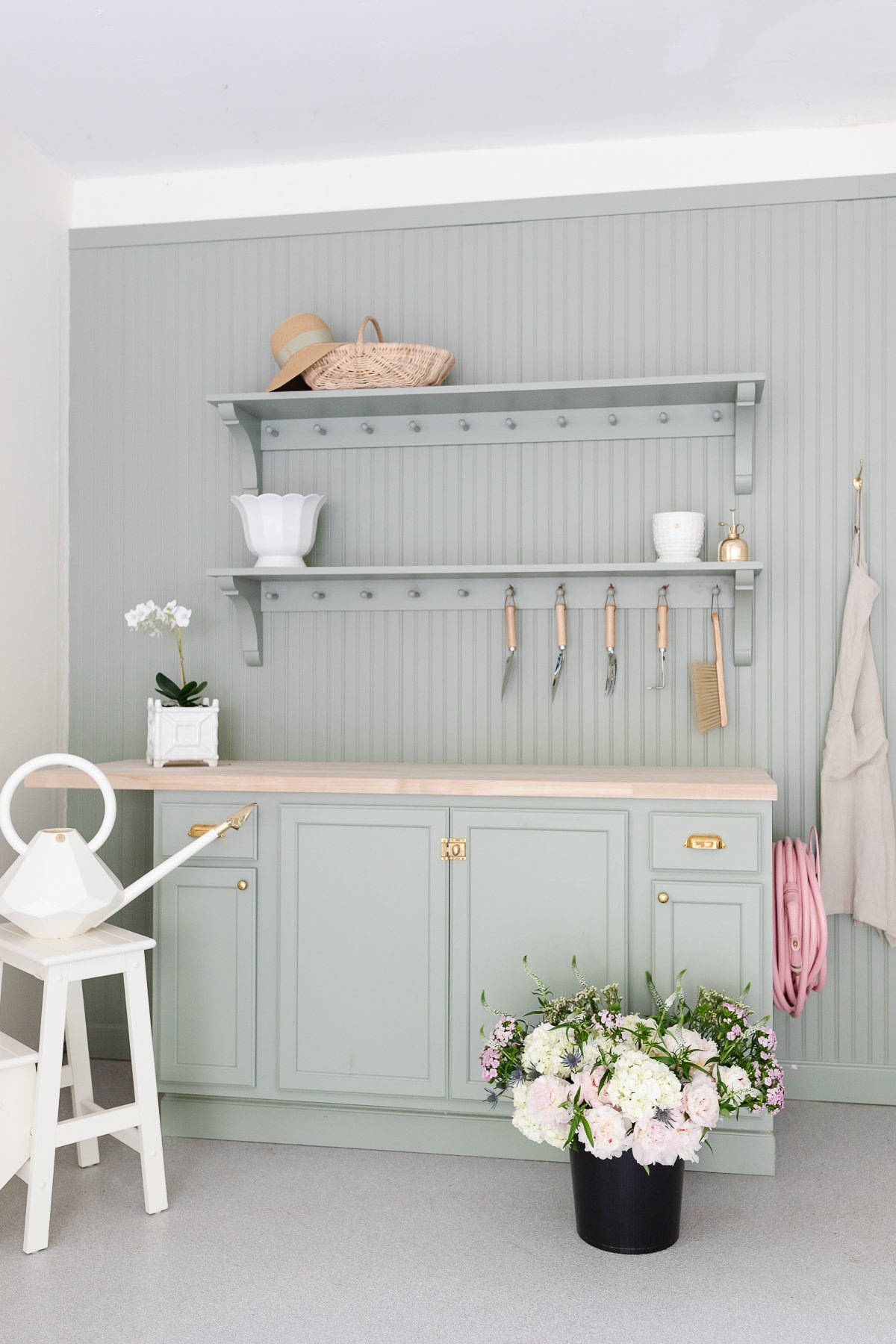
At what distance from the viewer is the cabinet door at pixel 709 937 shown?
2.55 m

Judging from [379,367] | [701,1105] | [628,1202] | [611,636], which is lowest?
[628,1202]

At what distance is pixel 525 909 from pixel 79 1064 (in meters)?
1.14

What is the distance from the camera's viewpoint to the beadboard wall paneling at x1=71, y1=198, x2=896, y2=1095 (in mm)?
3074

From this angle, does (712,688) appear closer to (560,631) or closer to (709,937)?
(560,631)

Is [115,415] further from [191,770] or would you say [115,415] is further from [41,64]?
[191,770]

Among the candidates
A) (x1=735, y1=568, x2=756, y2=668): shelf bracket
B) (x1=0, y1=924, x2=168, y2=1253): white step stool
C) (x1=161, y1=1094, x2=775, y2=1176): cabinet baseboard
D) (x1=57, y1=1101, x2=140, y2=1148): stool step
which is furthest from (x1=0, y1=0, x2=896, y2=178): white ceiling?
(x1=161, y1=1094, x2=775, y2=1176): cabinet baseboard

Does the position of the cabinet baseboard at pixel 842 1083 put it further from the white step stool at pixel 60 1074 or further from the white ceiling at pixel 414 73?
the white ceiling at pixel 414 73

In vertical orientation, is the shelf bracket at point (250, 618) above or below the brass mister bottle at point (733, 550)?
below

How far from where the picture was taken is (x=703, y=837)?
2557 millimetres

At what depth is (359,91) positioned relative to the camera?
114 inches

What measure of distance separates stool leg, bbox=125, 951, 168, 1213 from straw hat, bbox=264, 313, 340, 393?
5.21 ft

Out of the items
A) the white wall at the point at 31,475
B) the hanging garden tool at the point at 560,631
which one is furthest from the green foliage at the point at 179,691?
the hanging garden tool at the point at 560,631

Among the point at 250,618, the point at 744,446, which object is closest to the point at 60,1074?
the point at 250,618

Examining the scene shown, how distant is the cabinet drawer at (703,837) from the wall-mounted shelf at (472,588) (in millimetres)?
642
